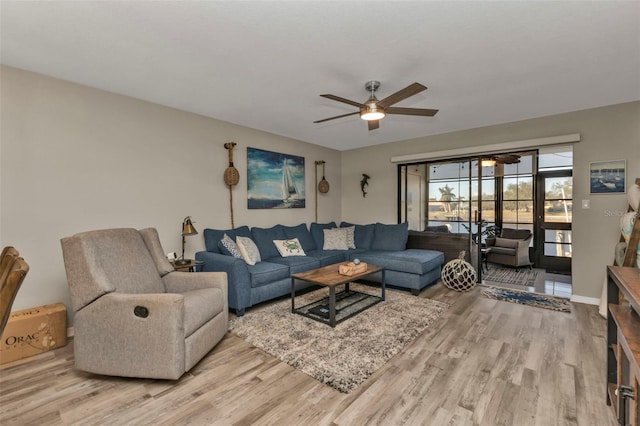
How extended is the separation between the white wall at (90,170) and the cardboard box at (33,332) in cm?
23

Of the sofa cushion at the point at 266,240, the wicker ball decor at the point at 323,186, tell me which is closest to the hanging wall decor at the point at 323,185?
the wicker ball decor at the point at 323,186

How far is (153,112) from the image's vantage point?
3387 millimetres

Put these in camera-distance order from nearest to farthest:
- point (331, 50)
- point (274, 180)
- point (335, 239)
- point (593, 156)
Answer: point (331, 50) → point (593, 156) → point (274, 180) → point (335, 239)

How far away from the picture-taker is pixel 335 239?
16.3 ft

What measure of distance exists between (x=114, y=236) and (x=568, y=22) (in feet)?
11.9

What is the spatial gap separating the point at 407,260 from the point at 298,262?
1.50m

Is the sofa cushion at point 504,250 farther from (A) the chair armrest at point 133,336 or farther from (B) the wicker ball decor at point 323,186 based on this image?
(A) the chair armrest at point 133,336

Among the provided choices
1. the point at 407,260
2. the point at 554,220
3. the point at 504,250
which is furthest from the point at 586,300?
the point at 554,220

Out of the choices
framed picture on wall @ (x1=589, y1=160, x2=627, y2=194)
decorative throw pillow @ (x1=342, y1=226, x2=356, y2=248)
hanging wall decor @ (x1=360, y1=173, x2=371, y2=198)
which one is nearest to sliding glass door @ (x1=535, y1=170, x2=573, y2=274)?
framed picture on wall @ (x1=589, y1=160, x2=627, y2=194)

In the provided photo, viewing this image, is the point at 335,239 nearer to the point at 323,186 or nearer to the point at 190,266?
the point at 323,186

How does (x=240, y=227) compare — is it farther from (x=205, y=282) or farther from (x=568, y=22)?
(x=568, y=22)

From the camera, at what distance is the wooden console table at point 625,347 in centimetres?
122

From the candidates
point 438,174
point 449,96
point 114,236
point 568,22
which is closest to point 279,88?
point 449,96

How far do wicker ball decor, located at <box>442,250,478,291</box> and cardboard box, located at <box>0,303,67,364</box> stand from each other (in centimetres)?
439
